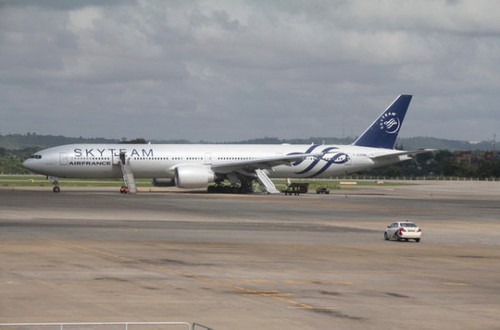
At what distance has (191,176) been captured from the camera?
97.8 metres

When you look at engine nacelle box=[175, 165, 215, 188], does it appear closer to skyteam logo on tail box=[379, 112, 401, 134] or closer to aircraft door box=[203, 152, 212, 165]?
aircraft door box=[203, 152, 212, 165]

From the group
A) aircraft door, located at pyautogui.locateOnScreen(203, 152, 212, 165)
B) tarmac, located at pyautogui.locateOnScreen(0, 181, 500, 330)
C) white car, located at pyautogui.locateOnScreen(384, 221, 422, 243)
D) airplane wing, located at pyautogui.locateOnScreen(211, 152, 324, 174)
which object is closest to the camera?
tarmac, located at pyautogui.locateOnScreen(0, 181, 500, 330)

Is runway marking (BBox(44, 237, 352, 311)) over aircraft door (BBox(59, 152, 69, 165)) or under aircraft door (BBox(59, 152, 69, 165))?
under

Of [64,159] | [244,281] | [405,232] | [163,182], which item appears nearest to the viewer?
[244,281]

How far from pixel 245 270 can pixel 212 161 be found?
6649 cm

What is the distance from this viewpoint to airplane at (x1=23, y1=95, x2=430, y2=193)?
3883 inches

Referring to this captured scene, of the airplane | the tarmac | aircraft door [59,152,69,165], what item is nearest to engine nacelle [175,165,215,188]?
the airplane

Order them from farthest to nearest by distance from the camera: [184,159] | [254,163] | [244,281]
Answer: [184,159] < [254,163] < [244,281]

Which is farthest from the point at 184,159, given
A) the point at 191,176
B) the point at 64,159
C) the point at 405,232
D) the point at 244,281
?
the point at 244,281

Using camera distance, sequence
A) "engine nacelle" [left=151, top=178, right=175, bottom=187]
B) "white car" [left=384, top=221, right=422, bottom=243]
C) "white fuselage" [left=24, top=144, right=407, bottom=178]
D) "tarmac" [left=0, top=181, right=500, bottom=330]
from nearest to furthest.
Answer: "tarmac" [left=0, top=181, right=500, bottom=330]
"white car" [left=384, top=221, right=422, bottom=243]
"white fuselage" [left=24, top=144, right=407, bottom=178]
"engine nacelle" [left=151, top=178, right=175, bottom=187]

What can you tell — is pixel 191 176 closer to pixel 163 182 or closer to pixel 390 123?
pixel 163 182

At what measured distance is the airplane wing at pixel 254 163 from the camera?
99.2m

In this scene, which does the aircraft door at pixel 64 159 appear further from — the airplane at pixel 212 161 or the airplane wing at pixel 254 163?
the airplane wing at pixel 254 163

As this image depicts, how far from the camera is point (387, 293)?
31.2 metres
